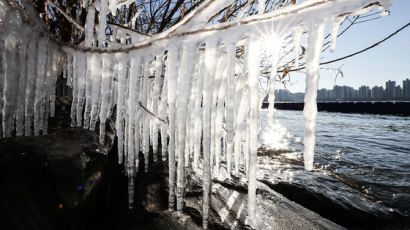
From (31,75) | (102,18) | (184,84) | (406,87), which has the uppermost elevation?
(406,87)

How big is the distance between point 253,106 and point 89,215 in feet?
4.58

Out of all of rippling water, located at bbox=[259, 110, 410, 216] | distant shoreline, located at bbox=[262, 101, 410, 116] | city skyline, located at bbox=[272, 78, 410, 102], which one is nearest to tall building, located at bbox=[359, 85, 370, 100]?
city skyline, located at bbox=[272, 78, 410, 102]

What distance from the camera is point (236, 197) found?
2.03 m

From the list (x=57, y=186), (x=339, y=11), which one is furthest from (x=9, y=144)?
(x=339, y=11)

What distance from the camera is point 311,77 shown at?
2.73 feet

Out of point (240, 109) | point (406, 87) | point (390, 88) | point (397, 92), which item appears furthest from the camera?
point (390, 88)

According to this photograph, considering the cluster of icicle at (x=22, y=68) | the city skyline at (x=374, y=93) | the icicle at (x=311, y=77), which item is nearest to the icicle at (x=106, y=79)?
the cluster of icicle at (x=22, y=68)

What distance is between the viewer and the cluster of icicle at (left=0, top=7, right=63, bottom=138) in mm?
1391

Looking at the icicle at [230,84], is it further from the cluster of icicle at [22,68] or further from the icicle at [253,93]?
the cluster of icicle at [22,68]

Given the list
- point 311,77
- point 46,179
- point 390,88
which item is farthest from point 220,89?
point 390,88

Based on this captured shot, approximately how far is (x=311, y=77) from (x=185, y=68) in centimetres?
56

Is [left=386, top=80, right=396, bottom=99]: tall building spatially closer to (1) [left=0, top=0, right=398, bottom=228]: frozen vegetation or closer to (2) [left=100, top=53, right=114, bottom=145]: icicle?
(1) [left=0, top=0, right=398, bottom=228]: frozen vegetation

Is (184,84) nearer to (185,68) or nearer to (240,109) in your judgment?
(185,68)

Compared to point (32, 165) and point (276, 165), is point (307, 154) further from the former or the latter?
point (276, 165)
